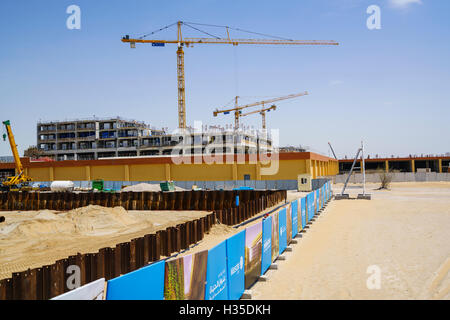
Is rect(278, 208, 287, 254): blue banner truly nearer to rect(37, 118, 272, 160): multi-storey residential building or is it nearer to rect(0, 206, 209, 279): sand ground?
rect(0, 206, 209, 279): sand ground

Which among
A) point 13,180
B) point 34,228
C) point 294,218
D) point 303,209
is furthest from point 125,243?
point 13,180

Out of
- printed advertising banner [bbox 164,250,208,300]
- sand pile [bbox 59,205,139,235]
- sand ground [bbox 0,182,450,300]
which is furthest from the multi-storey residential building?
printed advertising banner [bbox 164,250,208,300]

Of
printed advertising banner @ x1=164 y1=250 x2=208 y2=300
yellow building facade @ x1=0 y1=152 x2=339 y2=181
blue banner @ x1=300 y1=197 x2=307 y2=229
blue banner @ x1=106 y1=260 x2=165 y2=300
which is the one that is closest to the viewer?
blue banner @ x1=106 y1=260 x2=165 y2=300

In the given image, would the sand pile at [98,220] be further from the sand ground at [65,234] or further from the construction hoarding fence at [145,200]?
the construction hoarding fence at [145,200]

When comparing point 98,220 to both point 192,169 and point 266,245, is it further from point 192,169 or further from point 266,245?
point 192,169

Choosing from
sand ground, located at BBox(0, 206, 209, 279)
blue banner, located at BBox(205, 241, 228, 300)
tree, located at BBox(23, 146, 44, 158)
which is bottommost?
sand ground, located at BBox(0, 206, 209, 279)

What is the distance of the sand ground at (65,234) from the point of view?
1429 cm

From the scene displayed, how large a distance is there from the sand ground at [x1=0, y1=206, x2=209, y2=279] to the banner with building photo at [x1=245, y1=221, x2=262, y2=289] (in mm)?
8266

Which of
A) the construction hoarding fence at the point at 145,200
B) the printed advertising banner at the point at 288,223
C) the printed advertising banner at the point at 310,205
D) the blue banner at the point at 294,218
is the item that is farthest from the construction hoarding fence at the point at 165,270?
the construction hoarding fence at the point at 145,200

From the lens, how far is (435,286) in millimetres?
9172

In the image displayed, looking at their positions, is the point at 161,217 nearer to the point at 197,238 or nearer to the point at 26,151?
the point at 197,238

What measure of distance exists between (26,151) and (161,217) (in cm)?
11964

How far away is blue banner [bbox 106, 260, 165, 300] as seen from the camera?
14.0 feet
